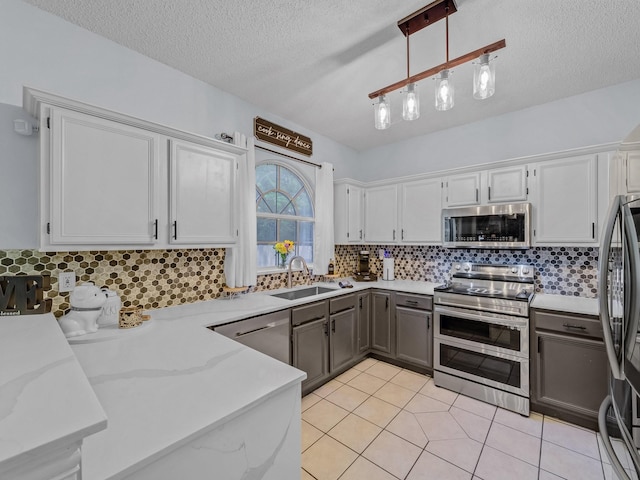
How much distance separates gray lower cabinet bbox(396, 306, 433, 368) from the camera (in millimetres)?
2951

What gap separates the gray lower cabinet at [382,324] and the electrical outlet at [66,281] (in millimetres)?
2682

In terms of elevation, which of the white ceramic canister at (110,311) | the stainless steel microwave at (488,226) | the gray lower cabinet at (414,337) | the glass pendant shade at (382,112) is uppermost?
the glass pendant shade at (382,112)

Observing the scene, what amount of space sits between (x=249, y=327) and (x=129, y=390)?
1.17m

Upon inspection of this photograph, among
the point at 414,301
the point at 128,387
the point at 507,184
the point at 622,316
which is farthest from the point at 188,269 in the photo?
the point at 507,184

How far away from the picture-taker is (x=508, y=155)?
10.2 feet

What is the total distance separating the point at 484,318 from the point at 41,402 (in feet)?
9.43

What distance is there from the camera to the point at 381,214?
3693 mm

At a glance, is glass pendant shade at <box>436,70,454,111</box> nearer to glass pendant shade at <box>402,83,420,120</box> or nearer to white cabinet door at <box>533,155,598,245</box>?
glass pendant shade at <box>402,83,420,120</box>

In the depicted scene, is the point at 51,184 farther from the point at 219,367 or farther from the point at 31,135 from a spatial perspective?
the point at 219,367

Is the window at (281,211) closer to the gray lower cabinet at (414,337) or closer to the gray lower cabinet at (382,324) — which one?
the gray lower cabinet at (382,324)

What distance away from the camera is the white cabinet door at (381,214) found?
11.8ft

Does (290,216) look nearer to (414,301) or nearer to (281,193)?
(281,193)

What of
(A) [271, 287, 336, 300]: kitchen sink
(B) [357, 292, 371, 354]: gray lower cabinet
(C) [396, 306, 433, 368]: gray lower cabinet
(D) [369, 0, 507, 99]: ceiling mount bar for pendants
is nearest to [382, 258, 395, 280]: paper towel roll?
(B) [357, 292, 371, 354]: gray lower cabinet

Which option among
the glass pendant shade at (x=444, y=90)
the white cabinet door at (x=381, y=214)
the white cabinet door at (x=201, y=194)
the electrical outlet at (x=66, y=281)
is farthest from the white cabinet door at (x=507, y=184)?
the electrical outlet at (x=66, y=281)
